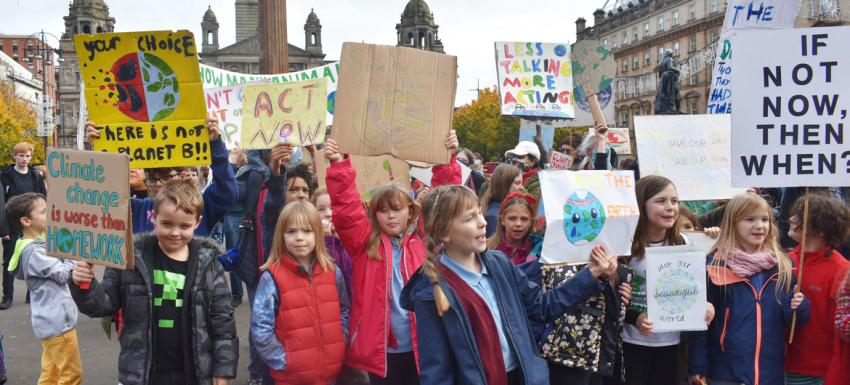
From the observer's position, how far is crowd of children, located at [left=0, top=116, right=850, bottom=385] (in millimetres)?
3383

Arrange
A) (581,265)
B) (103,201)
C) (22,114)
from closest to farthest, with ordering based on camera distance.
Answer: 1. (103,201)
2. (581,265)
3. (22,114)

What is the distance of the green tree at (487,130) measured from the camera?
6469 centimetres

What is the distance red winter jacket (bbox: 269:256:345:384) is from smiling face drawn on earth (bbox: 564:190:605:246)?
56.2 inches

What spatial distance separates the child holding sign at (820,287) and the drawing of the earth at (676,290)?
2.46ft

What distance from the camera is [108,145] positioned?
4559mm

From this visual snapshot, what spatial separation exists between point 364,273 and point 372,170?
1.83m

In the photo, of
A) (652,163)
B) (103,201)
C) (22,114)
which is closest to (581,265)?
(652,163)

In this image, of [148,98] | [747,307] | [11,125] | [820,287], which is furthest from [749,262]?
[11,125]

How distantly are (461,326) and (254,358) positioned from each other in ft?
8.66

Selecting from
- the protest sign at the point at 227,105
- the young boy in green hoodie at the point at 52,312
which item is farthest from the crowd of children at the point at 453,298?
the protest sign at the point at 227,105

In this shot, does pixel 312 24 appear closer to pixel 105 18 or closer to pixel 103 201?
pixel 105 18

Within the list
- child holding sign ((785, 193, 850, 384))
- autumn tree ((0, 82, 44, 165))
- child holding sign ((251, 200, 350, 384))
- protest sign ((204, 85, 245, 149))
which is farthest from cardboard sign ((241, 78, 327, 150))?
autumn tree ((0, 82, 44, 165))

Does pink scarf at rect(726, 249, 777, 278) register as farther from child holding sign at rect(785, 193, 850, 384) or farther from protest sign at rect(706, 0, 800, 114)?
protest sign at rect(706, 0, 800, 114)

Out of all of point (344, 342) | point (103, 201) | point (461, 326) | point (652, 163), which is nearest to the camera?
point (461, 326)
